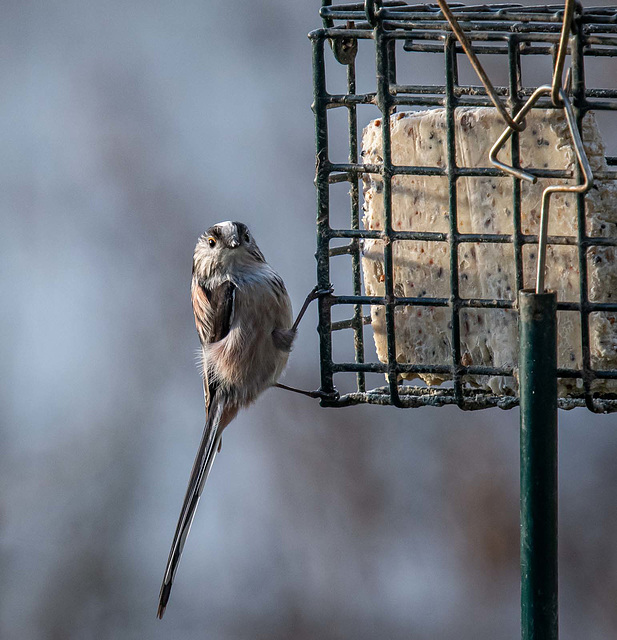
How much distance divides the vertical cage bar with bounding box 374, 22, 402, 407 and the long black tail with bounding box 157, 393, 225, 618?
0.81 meters

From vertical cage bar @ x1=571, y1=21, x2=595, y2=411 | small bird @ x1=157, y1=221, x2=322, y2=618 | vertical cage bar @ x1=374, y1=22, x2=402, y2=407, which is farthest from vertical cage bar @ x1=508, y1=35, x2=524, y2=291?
small bird @ x1=157, y1=221, x2=322, y2=618

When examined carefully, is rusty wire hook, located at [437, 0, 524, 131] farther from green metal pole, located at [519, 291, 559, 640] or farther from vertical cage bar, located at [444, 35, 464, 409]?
vertical cage bar, located at [444, 35, 464, 409]

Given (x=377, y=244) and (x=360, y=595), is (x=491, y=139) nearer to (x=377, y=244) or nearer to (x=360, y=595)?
(x=377, y=244)

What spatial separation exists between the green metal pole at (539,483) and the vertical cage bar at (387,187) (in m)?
0.78

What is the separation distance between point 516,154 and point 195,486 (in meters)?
1.51

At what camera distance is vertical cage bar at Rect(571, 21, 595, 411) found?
2.27 meters

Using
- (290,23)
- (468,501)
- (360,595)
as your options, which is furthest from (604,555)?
(290,23)

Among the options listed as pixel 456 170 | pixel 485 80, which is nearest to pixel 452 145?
pixel 456 170

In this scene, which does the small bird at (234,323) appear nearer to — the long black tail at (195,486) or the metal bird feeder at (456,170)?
A: the long black tail at (195,486)

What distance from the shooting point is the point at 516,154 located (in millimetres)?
2281

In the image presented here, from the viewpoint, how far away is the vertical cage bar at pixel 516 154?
2.28 m

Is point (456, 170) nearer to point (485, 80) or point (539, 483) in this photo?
point (485, 80)

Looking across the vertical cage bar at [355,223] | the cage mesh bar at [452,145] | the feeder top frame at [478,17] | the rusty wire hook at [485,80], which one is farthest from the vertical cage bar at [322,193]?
the rusty wire hook at [485,80]

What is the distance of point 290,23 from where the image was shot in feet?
16.4
